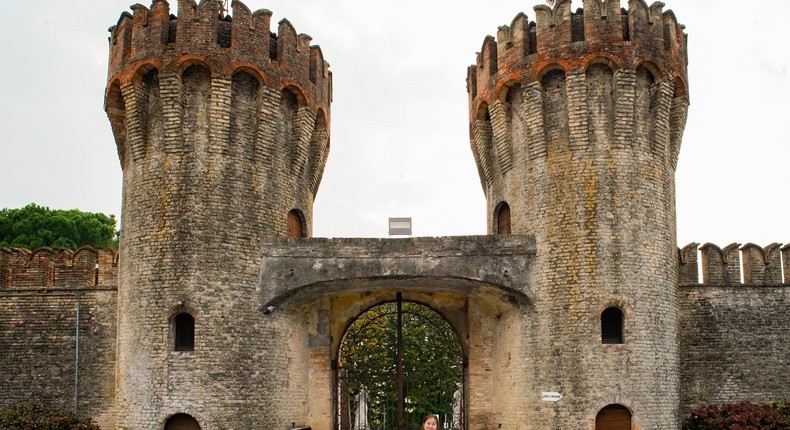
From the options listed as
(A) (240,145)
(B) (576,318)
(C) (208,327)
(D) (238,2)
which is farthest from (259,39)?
(B) (576,318)

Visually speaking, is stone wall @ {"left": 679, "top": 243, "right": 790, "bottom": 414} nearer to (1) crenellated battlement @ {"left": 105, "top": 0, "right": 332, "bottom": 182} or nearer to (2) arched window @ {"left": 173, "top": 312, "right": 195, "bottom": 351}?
(1) crenellated battlement @ {"left": 105, "top": 0, "right": 332, "bottom": 182}

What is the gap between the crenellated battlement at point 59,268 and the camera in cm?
1867

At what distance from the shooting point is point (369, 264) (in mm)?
16625

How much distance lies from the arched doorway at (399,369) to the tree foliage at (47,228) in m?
16.6

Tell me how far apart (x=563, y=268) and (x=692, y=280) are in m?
4.27

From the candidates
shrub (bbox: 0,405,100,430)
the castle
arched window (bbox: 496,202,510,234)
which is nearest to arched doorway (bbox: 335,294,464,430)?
the castle

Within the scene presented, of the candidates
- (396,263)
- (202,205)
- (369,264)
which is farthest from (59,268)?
(396,263)

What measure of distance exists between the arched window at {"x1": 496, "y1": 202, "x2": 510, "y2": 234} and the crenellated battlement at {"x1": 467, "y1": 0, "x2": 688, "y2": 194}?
960 millimetres

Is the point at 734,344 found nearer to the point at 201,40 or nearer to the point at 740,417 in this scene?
the point at 740,417

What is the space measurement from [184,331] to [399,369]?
15.9 ft

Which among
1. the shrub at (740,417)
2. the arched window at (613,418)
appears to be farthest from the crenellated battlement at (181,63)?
the shrub at (740,417)

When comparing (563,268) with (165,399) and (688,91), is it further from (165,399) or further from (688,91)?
(165,399)

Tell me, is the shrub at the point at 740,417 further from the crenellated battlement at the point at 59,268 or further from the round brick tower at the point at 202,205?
the crenellated battlement at the point at 59,268

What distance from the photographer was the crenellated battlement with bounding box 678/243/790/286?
18656 millimetres
